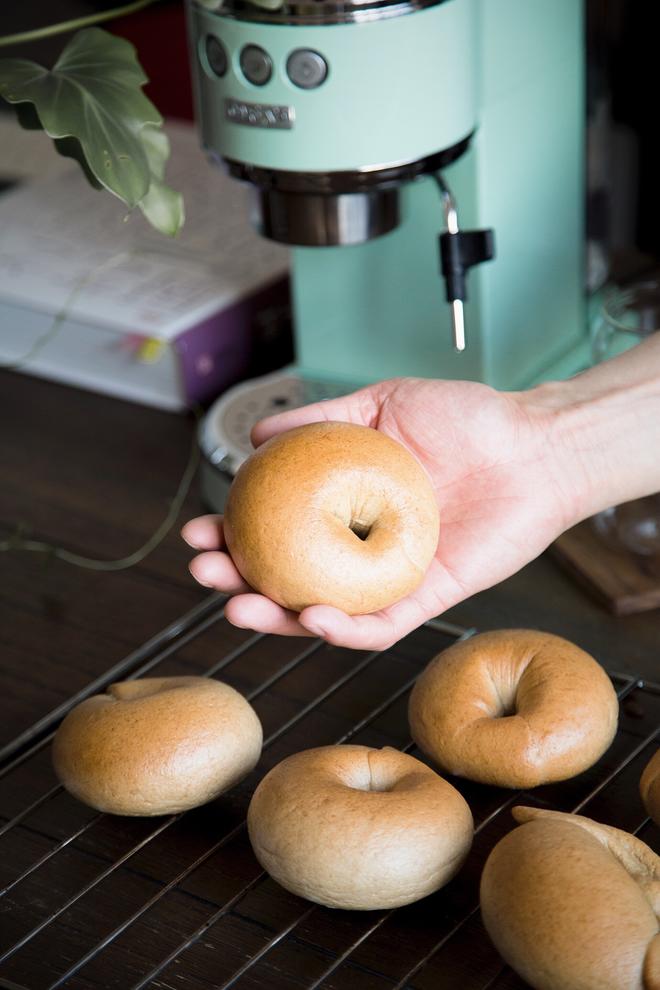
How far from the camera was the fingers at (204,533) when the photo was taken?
87cm

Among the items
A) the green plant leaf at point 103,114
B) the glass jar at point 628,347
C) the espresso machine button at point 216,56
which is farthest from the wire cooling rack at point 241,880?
the espresso machine button at point 216,56

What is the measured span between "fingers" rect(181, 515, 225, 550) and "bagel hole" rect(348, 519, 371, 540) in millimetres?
96

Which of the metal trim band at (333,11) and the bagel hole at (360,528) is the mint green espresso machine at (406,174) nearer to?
the metal trim band at (333,11)

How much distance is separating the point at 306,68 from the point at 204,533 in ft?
1.16

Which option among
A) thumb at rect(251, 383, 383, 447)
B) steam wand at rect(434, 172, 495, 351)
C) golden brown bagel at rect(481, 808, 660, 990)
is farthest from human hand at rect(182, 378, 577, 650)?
golden brown bagel at rect(481, 808, 660, 990)

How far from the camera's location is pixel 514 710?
866mm

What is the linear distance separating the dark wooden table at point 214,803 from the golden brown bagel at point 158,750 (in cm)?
3

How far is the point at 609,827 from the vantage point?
73 centimetres

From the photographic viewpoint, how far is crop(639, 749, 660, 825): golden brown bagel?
2.50 feet

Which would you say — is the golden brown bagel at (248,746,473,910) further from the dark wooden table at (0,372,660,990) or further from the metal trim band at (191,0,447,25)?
the metal trim band at (191,0,447,25)

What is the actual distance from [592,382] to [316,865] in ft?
1.49

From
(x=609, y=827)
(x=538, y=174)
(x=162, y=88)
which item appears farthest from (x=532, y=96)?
(x=162, y=88)

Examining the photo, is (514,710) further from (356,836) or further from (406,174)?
(406,174)

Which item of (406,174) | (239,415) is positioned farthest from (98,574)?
(406,174)
